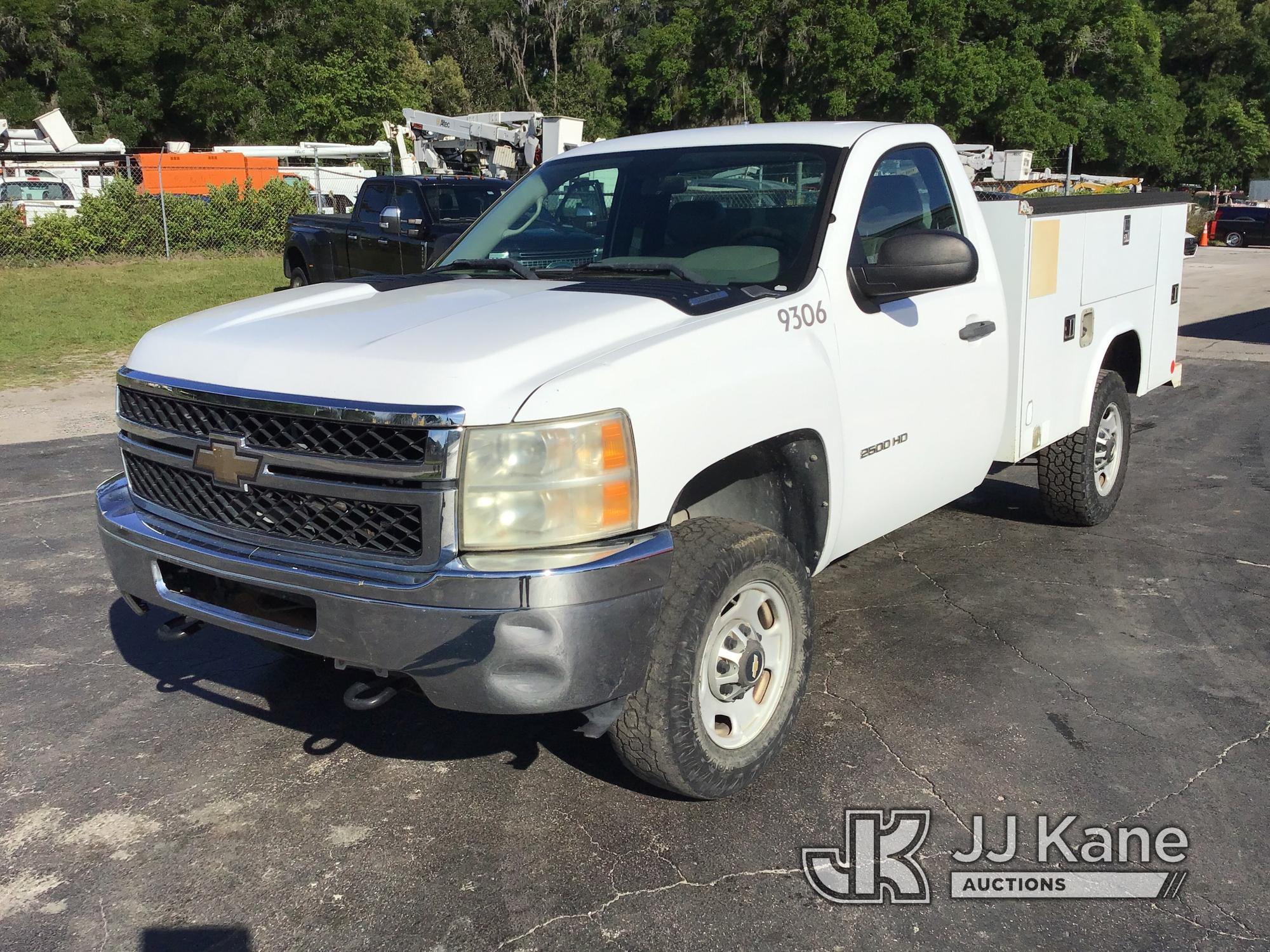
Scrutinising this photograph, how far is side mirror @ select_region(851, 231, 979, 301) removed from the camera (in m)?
3.73

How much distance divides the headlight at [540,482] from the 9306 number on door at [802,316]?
867 millimetres

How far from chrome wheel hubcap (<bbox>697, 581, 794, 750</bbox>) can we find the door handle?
1496 millimetres

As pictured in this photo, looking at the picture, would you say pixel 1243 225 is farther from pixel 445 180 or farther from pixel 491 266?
pixel 491 266

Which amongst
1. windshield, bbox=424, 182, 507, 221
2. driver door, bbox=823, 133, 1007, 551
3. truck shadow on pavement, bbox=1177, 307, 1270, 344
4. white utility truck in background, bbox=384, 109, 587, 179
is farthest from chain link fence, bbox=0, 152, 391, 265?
driver door, bbox=823, 133, 1007, 551

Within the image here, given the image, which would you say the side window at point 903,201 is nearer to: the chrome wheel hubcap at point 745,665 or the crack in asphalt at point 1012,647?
the chrome wheel hubcap at point 745,665

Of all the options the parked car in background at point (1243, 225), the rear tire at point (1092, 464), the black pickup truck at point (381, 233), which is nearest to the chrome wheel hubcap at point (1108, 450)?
the rear tire at point (1092, 464)

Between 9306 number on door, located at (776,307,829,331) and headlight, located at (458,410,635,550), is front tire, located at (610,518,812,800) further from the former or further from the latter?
9306 number on door, located at (776,307,829,331)

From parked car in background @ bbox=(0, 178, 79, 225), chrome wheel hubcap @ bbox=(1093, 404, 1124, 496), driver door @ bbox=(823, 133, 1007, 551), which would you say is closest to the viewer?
driver door @ bbox=(823, 133, 1007, 551)

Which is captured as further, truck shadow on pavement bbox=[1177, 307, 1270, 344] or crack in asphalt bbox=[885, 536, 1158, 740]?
truck shadow on pavement bbox=[1177, 307, 1270, 344]

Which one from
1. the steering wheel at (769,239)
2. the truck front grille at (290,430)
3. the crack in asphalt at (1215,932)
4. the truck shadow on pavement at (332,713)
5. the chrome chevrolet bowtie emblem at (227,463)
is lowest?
the crack in asphalt at (1215,932)

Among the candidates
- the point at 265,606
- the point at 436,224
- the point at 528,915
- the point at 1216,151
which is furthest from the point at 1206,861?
the point at 1216,151

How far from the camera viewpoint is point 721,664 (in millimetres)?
3355

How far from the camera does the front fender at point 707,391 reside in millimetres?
2896

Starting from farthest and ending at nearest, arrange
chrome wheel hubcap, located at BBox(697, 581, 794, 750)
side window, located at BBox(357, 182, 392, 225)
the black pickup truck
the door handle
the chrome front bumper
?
side window, located at BBox(357, 182, 392, 225) < the black pickup truck < the door handle < chrome wheel hubcap, located at BBox(697, 581, 794, 750) < the chrome front bumper
